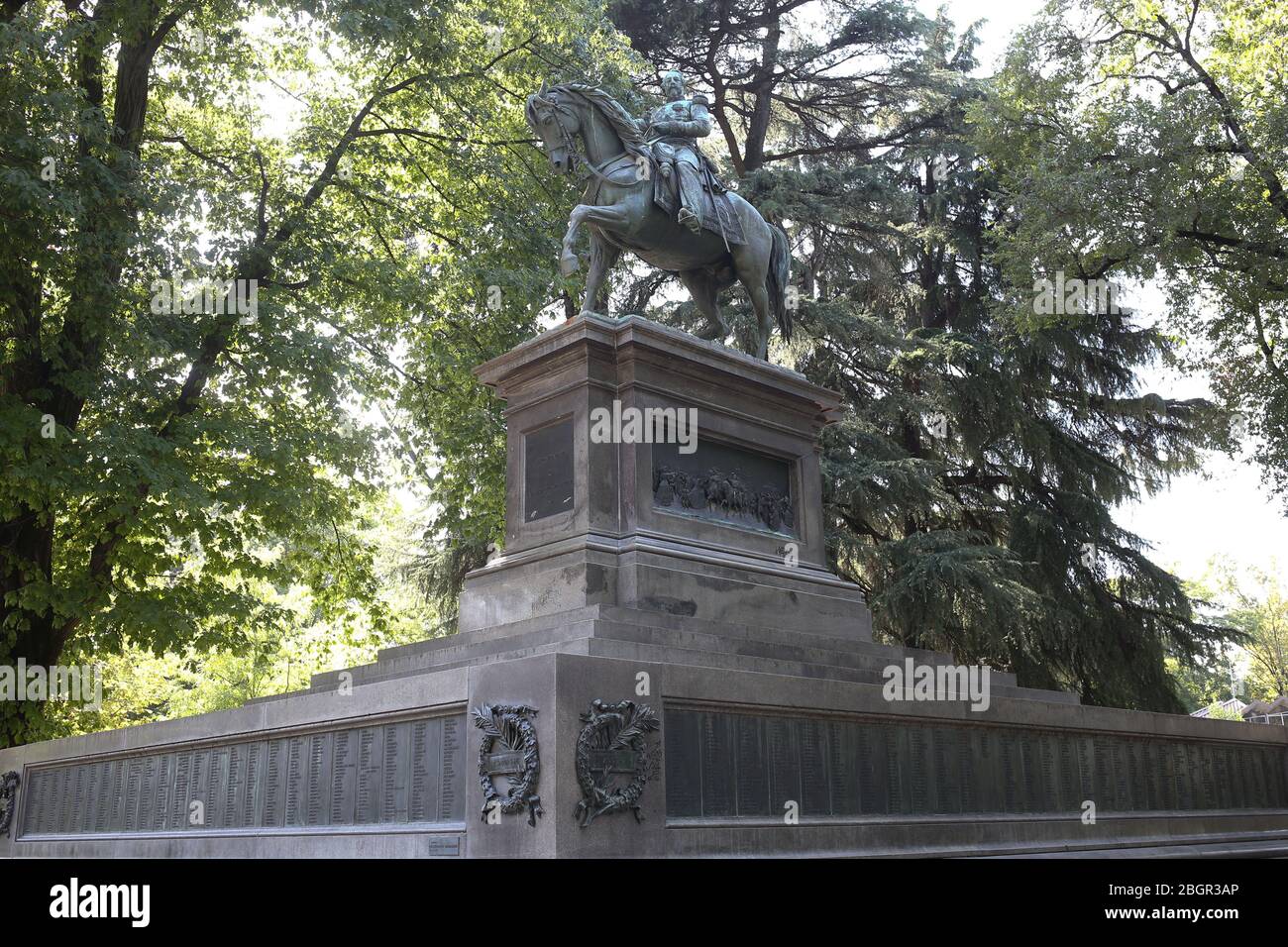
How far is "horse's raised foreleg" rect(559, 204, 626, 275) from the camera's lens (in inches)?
475

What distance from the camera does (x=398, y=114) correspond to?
2230 cm

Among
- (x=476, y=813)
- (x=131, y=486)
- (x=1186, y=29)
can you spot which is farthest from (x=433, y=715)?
(x=1186, y=29)

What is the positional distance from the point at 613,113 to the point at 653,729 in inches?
271

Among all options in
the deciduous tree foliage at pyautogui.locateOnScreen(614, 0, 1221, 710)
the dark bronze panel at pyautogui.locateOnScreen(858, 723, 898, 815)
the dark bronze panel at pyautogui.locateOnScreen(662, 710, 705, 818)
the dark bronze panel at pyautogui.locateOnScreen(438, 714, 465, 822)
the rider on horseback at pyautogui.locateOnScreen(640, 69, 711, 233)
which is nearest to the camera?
the dark bronze panel at pyautogui.locateOnScreen(438, 714, 465, 822)

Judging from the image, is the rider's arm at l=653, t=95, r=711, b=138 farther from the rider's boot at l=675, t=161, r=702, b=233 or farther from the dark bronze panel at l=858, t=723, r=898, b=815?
the dark bronze panel at l=858, t=723, r=898, b=815

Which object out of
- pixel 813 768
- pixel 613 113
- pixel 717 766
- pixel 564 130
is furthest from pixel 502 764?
pixel 613 113

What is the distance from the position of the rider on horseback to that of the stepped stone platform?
5.30ft

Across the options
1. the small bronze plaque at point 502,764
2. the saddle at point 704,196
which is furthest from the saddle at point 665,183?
the small bronze plaque at point 502,764

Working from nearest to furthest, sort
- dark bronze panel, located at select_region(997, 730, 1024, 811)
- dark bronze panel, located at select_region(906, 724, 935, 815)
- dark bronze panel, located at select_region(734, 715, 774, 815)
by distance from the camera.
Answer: dark bronze panel, located at select_region(734, 715, 774, 815)
dark bronze panel, located at select_region(906, 724, 935, 815)
dark bronze panel, located at select_region(997, 730, 1024, 811)

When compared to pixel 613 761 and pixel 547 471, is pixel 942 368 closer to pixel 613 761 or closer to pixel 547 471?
pixel 547 471

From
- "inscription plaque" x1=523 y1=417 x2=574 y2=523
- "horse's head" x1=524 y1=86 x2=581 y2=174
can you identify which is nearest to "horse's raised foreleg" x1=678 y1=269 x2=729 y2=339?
"horse's head" x1=524 y1=86 x2=581 y2=174

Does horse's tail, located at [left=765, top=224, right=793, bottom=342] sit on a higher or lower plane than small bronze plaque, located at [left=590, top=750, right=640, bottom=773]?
higher

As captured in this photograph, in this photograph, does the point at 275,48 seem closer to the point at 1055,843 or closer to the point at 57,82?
the point at 57,82

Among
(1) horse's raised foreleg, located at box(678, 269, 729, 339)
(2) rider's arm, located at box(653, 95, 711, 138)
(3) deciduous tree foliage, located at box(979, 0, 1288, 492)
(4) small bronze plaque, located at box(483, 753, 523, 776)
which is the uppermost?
(3) deciduous tree foliage, located at box(979, 0, 1288, 492)
